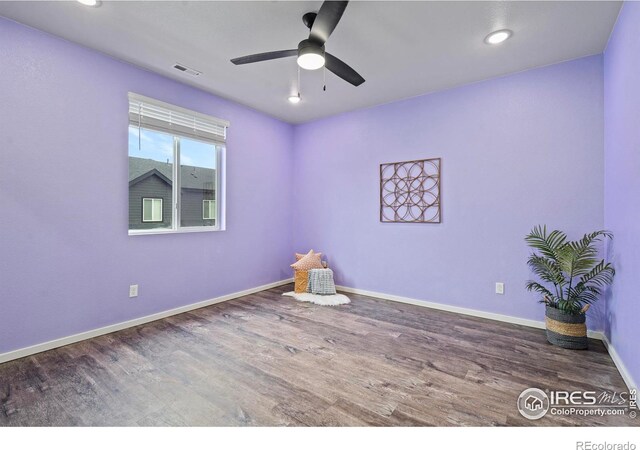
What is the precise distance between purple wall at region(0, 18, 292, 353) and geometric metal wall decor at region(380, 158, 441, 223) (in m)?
2.36

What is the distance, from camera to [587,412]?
1643mm

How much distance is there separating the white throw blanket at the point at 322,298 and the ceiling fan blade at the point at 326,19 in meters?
2.80

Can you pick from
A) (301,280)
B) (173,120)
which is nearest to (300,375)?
(301,280)

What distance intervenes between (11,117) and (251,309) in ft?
8.83

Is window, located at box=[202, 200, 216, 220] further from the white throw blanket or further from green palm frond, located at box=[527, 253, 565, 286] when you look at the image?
green palm frond, located at box=[527, 253, 565, 286]

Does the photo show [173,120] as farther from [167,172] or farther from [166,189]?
[166,189]

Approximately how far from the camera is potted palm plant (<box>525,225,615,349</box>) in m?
2.42

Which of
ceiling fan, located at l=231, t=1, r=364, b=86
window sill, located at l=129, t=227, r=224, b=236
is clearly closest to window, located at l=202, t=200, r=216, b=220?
window sill, located at l=129, t=227, r=224, b=236

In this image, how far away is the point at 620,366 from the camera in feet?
6.80

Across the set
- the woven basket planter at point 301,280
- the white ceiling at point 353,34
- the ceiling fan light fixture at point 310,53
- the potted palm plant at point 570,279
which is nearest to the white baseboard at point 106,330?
the woven basket planter at point 301,280

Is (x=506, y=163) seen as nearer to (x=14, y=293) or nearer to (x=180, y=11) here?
(x=180, y=11)

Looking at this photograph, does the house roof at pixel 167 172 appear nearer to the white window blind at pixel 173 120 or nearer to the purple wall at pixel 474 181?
the white window blind at pixel 173 120

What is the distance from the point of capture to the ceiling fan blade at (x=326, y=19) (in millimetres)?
1648
